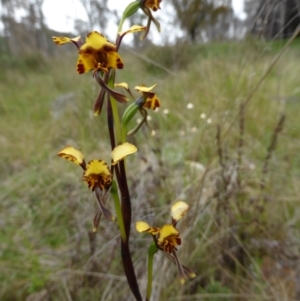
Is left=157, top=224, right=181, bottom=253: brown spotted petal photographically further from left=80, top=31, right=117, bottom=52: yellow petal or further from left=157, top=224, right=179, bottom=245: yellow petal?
left=80, top=31, right=117, bottom=52: yellow petal

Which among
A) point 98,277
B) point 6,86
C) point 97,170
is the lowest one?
point 6,86

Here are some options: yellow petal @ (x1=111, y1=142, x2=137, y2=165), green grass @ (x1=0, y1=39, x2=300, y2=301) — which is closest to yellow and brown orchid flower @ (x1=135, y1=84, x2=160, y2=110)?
yellow petal @ (x1=111, y1=142, x2=137, y2=165)

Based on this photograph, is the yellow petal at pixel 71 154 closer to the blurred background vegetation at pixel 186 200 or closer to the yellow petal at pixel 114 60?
the yellow petal at pixel 114 60

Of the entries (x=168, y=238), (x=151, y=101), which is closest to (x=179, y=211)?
(x=168, y=238)

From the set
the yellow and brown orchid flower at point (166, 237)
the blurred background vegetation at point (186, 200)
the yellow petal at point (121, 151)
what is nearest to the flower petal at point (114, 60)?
the yellow petal at point (121, 151)

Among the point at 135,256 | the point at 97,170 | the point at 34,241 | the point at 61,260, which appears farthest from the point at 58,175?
the point at 97,170

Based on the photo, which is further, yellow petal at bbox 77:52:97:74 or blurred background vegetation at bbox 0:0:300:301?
blurred background vegetation at bbox 0:0:300:301

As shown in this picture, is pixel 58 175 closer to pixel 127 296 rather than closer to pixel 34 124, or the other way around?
pixel 127 296
